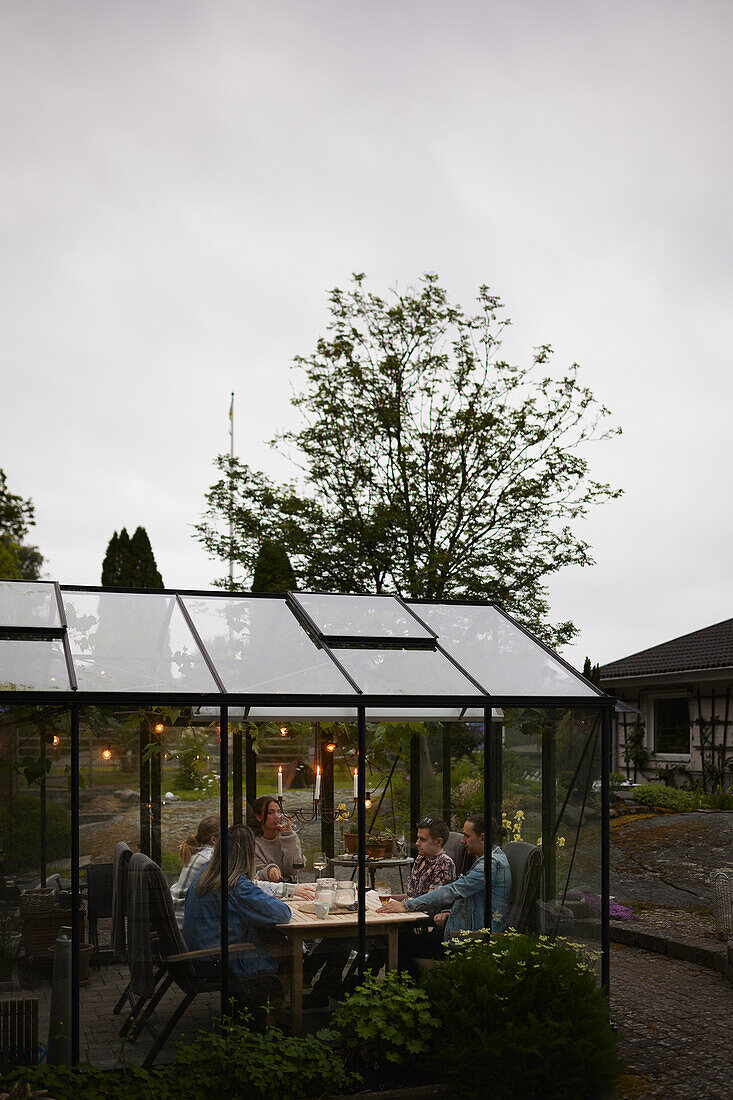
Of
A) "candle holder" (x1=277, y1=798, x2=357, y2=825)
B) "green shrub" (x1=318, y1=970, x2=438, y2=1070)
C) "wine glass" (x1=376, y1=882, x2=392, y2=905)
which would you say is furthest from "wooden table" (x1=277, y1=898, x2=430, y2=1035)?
"candle holder" (x1=277, y1=798, x2=357, y2=825)

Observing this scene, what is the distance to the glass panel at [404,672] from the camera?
6277 mm

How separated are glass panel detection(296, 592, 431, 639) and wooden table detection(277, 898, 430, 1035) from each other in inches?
72.1

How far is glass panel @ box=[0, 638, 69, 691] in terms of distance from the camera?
214 inches

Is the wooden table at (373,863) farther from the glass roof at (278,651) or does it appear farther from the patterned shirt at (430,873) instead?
the glass roof at (278,651)

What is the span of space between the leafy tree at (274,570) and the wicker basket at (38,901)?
11.8 m

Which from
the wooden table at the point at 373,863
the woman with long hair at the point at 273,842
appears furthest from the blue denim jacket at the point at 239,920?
the wooden table at the point at 373,863

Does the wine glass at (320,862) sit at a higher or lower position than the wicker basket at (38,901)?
lower

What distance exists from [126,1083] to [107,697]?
6.39ft

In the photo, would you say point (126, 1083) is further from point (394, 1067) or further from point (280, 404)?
point (280, 404)

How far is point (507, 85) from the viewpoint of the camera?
877 cm

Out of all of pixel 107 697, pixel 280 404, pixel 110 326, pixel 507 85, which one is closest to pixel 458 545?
pixel 280 404

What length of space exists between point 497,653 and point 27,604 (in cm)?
324

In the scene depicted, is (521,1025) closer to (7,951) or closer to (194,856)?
(194,856)

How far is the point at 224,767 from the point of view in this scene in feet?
19.1
